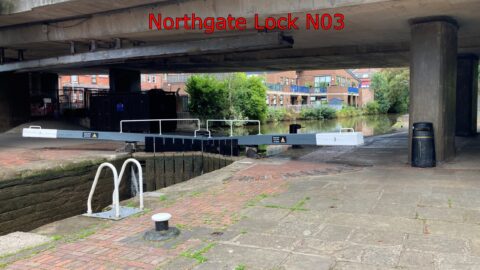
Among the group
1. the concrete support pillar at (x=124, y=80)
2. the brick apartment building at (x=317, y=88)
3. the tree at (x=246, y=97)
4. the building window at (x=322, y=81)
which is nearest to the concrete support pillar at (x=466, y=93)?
the concrete support pillar at (x=124, y=80)

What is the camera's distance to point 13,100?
22.2 meters

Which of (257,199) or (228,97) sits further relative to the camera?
(228,97)

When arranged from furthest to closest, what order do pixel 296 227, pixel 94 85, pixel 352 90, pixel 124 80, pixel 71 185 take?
pixel 352 90 → pixel 94 85 → pixel 124 80 → pixel 71 185 → pixel 296 227

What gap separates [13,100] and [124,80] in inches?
240

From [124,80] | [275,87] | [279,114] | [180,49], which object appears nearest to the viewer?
[180,49]

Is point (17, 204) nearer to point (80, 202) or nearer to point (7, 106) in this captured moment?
point (80, 202)

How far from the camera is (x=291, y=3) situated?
380 inches

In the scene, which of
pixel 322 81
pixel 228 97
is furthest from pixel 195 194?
pixel 322 81

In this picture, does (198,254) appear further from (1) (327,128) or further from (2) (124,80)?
(1) (327,128)

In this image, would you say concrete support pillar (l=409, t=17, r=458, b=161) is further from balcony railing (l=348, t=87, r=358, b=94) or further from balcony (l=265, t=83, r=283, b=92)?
balcony railing (l=348, t=87, r=358, b=94)

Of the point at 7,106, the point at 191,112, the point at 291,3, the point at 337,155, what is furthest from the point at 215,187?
the point at 191,112

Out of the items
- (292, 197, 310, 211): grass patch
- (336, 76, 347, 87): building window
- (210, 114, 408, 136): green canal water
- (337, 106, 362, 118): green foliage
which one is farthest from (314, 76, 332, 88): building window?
(292, 197, 310, 211): grass patch
